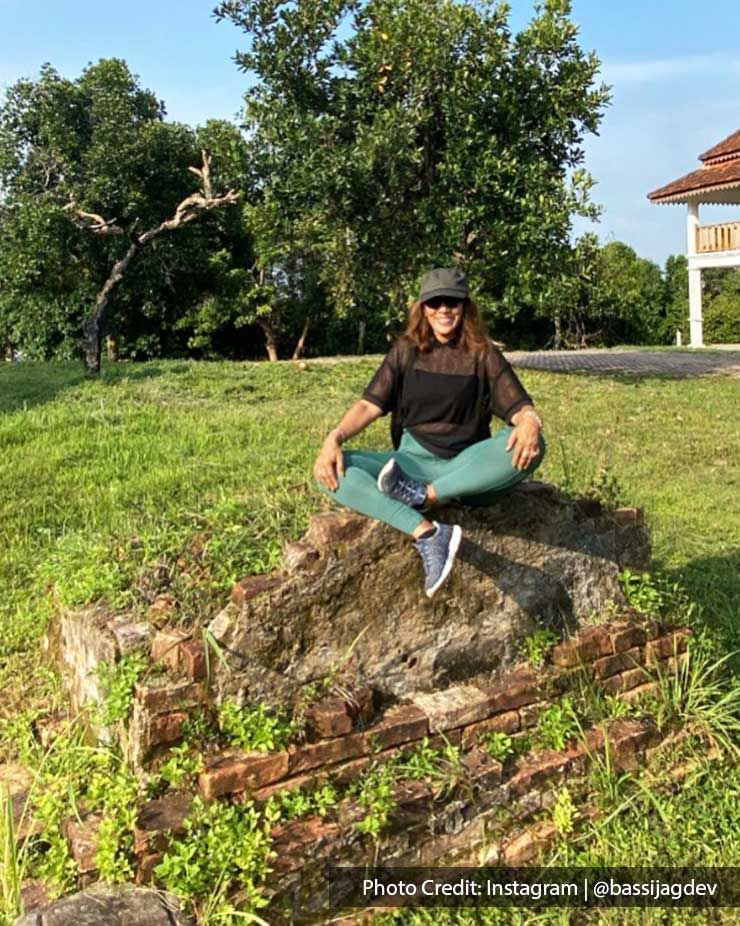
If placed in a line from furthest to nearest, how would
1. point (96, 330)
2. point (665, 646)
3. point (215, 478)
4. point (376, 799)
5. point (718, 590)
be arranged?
point (96, 330), point (215, 478), point (718, 590), point (665, 646), point (376, 799)

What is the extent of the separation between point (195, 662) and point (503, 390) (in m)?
1.42

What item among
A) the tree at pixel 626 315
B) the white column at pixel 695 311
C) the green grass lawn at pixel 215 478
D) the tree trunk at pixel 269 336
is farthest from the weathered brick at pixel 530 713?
the tree at pixel 626 315

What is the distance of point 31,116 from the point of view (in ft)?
66.8

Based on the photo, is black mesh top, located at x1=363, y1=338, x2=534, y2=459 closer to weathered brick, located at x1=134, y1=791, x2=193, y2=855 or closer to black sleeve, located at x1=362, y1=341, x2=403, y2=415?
black sleeve, located at x1=362, y1=341, x2=403, y2=415

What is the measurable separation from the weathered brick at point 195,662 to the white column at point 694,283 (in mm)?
22233

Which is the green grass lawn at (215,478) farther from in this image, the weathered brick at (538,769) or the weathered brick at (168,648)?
the weathered brick at (538,769)

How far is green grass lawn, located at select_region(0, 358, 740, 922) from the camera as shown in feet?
10.8

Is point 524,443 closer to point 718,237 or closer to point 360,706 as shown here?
point 360,706

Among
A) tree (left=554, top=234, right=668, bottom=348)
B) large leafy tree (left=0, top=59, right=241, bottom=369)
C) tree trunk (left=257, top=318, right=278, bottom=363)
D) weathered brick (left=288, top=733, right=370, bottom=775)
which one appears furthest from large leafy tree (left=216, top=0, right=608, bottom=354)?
tree (left=554, top=234, right=668, bottom=348)

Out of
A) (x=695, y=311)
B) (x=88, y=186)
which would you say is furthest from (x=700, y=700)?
(x=695, y=311)

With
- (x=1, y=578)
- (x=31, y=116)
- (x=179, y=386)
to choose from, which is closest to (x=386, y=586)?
(x=1, y=578)

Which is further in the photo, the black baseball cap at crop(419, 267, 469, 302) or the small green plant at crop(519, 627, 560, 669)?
the small green plant at crop(519, 627, 560, 669)

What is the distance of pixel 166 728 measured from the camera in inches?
102

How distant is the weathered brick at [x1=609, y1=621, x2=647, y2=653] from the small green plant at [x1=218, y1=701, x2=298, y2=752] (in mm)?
1352
